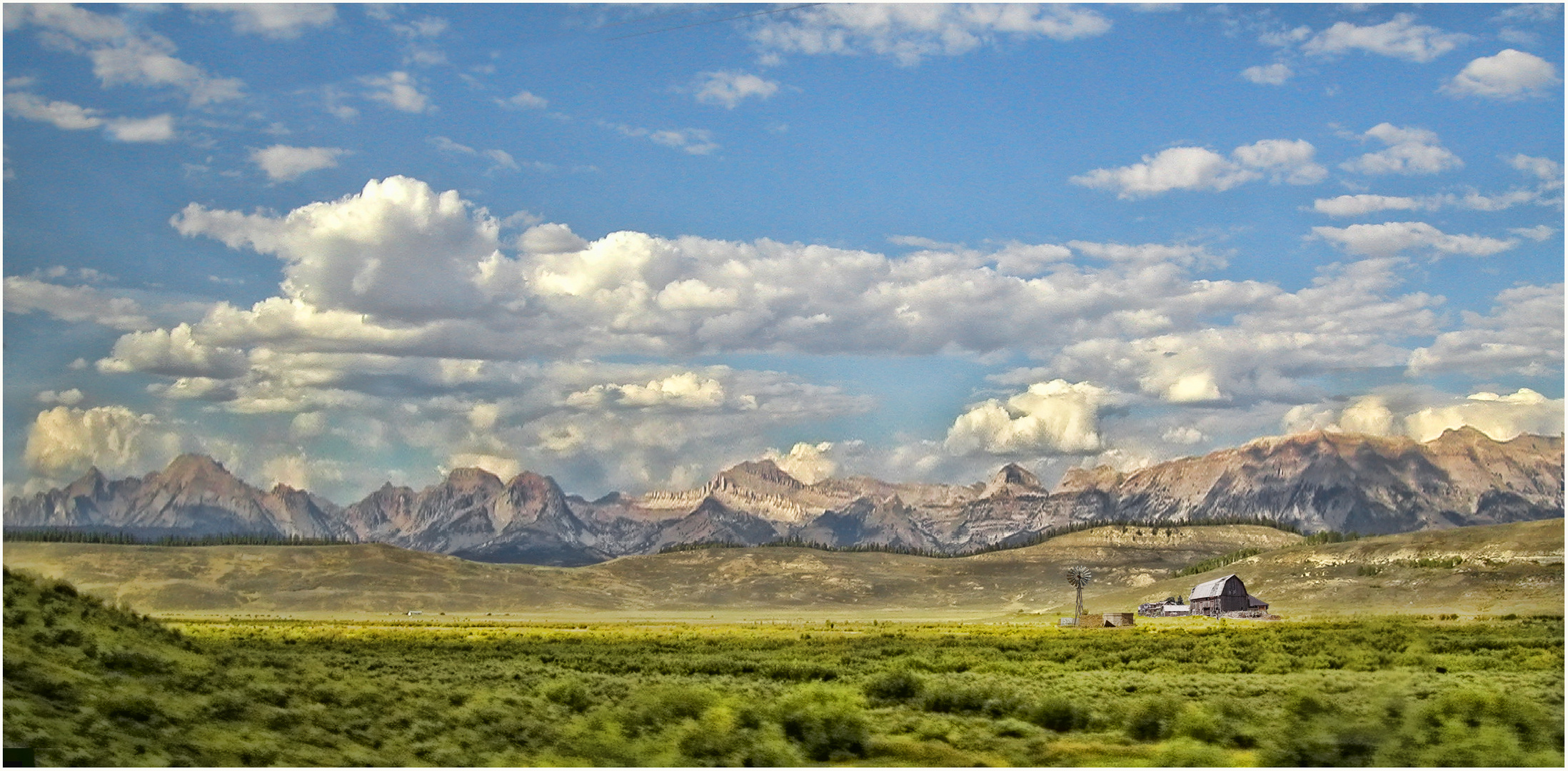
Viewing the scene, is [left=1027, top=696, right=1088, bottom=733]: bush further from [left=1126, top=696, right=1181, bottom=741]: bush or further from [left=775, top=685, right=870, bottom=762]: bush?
[left=775, top=685, right=870, bottom=762]: bush

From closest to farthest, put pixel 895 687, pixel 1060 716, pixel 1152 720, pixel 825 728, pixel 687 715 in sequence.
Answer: pixel 825 728, pixel 687 715, pixel 1152 720, pixel 1060 716, pixel 895 687

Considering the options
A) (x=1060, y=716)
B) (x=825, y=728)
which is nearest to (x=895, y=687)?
(x=1060, y=716)

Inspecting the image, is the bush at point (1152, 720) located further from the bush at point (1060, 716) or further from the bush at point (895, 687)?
the bush at point (895, 687)

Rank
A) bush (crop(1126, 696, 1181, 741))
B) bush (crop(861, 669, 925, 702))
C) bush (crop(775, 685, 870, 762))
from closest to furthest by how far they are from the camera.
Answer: bush (crop(775, 685, 870, 762)) < bush (crop(1126, 696, 1181, 741)) < bush (crop(861, 669, 925, 702))

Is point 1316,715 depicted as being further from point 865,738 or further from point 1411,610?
point 1411,610

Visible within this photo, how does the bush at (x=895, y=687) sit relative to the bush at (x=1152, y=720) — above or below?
below

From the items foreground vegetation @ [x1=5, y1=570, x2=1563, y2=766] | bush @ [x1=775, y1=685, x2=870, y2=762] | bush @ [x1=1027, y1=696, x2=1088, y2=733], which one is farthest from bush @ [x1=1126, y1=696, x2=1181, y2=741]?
bush @ [x1=775, y1=685, x2=870, y2=762]

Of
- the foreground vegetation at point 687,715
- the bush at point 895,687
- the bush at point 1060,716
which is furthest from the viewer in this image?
the bush at point 895,687

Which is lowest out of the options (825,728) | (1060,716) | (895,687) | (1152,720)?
(895,687)

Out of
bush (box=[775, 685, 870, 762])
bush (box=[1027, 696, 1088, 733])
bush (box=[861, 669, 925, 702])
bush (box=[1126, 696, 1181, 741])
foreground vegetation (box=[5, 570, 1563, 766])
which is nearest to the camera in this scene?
foreground vegetation (box=[5, 570, 1563, 766])

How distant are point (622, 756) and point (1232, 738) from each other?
16626 mm

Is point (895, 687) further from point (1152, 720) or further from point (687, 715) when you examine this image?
point (687, 715)

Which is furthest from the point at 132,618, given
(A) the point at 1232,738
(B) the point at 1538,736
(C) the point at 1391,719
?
(B) the point at 1538,736

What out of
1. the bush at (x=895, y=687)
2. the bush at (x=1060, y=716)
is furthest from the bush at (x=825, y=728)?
the bush at (x=895, y=687)
